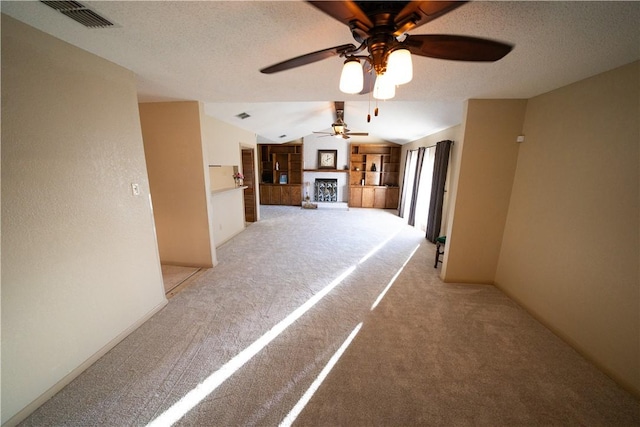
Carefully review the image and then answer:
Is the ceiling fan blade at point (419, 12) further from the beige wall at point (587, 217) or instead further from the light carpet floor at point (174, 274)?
the light carpet floor at point (174, 274)

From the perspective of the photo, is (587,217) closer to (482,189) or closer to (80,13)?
(482,189)

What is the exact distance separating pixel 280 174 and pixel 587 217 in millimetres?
7303

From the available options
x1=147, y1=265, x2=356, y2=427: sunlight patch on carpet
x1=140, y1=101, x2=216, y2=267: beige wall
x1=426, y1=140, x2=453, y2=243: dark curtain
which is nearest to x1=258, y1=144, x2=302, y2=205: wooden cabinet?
x1=426, y1=140, x2=453, y2=243: dark curtain

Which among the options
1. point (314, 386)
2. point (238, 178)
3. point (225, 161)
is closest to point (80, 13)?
point (314, 386)

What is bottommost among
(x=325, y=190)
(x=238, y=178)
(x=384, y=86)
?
(x=325, y=190)

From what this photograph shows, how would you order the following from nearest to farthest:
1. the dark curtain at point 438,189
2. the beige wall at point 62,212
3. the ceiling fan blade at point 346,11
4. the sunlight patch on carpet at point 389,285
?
the ceiling fan blade at point 346,11
the beige wall at point 62,212
the sunlight patch on carpet at point 389,285
the dark curtain at point 438,189

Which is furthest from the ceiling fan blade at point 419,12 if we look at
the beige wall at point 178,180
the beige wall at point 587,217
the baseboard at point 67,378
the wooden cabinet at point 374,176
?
the wooden cabinet at point 374,176

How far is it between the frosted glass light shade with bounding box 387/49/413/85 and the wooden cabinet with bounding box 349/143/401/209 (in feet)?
22.1

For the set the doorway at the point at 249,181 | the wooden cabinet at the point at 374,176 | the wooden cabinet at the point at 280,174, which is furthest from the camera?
the wooden cabinet at the point at 280,174

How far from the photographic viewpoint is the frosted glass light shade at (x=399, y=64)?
0.99 meters

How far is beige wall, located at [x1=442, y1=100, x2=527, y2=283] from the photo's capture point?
2.45 meters

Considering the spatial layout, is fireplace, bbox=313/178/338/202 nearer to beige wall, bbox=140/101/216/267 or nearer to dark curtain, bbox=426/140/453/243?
dark curtain, bbox=426/140/453/243

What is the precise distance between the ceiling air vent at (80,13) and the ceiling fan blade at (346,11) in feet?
4.17

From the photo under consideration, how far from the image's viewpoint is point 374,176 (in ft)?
25.3
